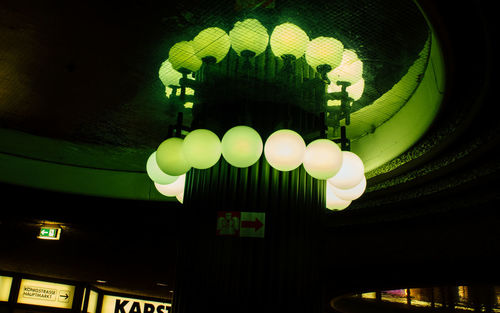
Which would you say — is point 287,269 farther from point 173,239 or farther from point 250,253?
point 173,239

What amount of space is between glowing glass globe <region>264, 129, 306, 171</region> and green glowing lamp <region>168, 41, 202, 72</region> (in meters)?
0.76

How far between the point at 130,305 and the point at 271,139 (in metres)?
9.54

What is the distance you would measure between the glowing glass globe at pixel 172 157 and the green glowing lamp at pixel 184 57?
55 centimetres

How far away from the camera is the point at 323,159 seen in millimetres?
2066

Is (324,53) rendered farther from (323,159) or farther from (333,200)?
(333,200)

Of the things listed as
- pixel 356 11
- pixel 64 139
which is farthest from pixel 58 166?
pixel 356 11

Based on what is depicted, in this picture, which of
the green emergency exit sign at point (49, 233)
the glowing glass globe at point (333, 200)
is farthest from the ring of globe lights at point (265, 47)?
the green emergency exit sign at point (49, 233)

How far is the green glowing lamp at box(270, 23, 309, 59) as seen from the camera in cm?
227

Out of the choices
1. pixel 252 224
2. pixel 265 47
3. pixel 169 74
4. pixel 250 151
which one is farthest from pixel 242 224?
pixel 169 74

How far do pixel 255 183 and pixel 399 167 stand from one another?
84.1 inches

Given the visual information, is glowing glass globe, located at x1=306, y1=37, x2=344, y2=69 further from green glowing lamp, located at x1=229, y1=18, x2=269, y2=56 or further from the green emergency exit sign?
the green emergency exit sign

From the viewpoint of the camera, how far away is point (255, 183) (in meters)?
2.61

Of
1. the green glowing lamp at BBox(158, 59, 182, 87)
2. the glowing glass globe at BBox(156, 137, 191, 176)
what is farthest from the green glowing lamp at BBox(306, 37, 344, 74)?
the green glowing lamp at BBox(158, 59, 182, 87)

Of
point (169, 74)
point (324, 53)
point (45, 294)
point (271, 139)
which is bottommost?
point (45, 294)
